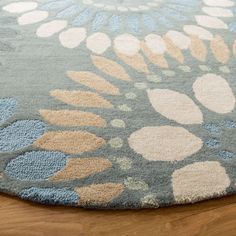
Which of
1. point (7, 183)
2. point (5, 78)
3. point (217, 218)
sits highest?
point (5, 78)

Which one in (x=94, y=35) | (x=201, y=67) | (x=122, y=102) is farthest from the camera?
(x=94, y=35)

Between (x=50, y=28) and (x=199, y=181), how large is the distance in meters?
0.91

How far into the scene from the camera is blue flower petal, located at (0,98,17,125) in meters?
1.07

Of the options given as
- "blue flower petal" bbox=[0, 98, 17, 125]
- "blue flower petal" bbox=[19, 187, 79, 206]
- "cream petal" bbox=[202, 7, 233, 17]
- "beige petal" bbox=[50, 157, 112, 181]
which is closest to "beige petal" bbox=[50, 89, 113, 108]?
"blue flower petal" bbox=[0, 98, 17, 125]

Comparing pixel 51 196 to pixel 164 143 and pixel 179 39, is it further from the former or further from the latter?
pixel 179 39

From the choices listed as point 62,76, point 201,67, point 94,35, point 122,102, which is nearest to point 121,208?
point 122,102

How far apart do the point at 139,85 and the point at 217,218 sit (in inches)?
20.3

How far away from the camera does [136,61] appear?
1341 mm

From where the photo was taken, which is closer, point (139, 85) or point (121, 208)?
point (121, 208)

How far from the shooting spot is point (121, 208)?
88 centimetres

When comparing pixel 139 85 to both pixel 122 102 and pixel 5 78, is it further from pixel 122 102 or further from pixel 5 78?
pixel 5 78

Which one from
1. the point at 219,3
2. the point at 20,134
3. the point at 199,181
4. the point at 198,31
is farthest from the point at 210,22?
the point at 20,134

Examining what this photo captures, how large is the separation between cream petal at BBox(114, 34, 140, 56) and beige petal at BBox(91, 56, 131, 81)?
0.09 m

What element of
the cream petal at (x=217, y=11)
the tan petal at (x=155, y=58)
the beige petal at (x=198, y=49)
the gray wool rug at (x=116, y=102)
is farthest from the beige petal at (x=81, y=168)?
the cream petal at (x=217, y=11)
